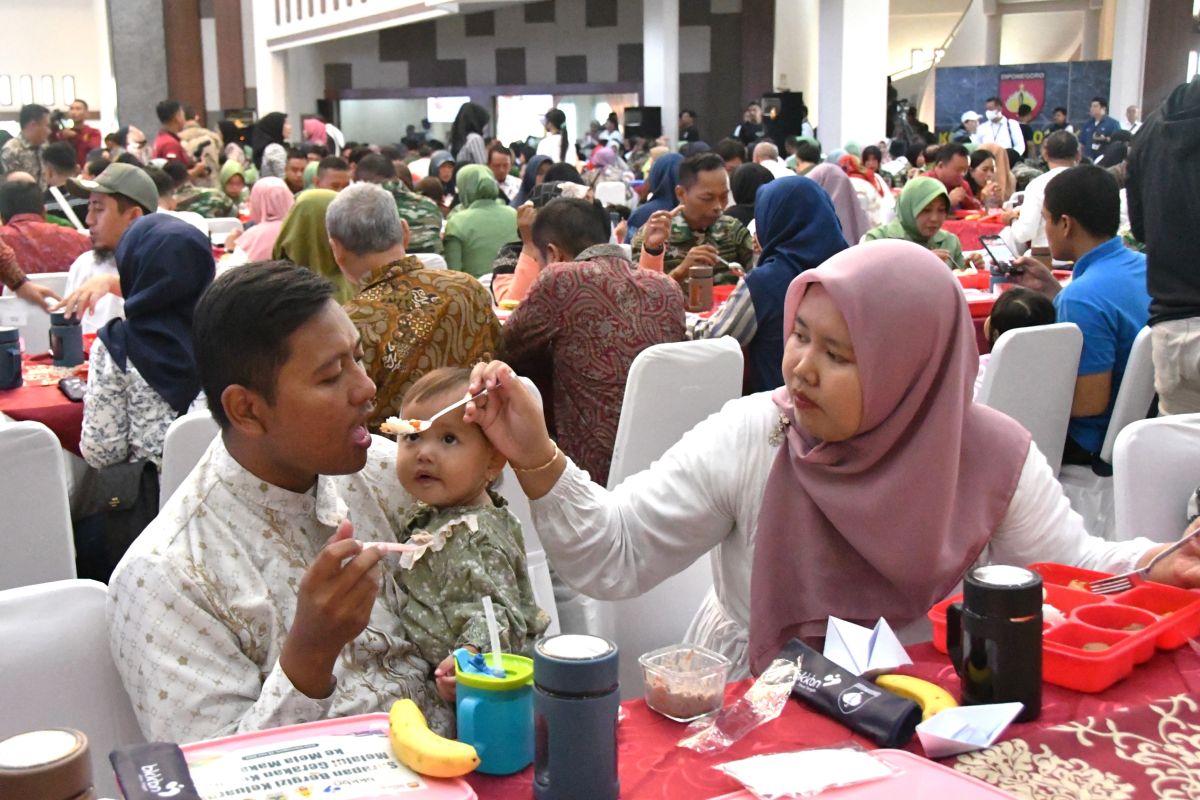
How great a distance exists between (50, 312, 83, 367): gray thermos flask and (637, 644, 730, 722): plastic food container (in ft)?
10.7

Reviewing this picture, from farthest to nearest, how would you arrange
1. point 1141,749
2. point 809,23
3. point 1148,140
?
point 809,23
point 1148,140
point 1141,749

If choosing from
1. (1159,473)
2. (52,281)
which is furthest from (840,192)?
(1159,473)

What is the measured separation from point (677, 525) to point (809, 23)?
20563 mm

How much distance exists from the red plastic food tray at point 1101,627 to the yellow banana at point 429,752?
0.78m

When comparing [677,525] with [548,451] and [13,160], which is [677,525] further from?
[13,160]

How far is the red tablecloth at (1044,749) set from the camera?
1.41 metres

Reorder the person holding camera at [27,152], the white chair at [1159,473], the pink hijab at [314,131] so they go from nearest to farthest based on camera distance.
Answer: the white chair at [1159,473], the person holding camera at [27,152], the pink hijab at [314,131]

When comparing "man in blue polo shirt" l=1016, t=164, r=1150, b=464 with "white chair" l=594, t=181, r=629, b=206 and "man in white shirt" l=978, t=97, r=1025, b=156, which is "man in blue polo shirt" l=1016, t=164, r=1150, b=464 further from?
"man in white shirt" l=978, t=97, r=1025, b=156

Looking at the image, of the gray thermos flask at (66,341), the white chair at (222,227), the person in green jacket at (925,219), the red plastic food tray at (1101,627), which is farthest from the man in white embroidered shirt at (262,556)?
the white chair at (222,227)

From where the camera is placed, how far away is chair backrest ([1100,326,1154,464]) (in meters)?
3.77

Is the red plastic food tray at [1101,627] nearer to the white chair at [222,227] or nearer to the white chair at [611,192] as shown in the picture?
the white chair at [222,227]

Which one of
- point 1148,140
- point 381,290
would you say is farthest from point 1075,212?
point 381,290

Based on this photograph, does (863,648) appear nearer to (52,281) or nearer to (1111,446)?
(1111,446)

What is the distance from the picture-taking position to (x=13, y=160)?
981 centimetres
